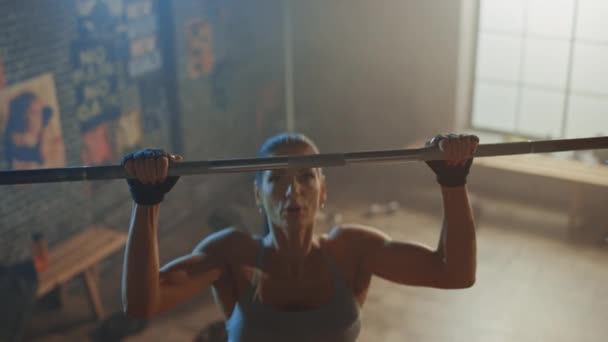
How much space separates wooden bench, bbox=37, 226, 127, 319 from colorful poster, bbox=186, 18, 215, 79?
126 cm

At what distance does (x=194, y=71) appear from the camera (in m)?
5.08

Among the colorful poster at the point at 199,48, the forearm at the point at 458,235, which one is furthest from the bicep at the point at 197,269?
the colorful poster at the point at 199,48

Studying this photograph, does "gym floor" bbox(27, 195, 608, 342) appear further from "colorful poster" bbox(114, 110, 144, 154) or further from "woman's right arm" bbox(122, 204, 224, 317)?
"woman's right arm" bbox(122, 204, 224, 317)

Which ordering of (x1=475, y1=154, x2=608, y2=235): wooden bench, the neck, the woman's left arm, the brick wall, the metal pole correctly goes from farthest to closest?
(x1=475, y1=154, x2=608, y2=235): wooden bench, the brick wall, the neck, the woman's left arm, the metal pole

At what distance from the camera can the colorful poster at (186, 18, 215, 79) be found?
4996 mm

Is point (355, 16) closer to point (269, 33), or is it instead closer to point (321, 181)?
point (269, 33)

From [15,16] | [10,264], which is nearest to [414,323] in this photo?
[10,264]

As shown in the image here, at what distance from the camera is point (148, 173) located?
1660mm

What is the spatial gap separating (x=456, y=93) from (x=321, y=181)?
3787 mm

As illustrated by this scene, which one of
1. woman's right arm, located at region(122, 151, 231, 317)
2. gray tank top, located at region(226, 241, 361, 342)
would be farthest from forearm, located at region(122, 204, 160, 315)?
gray tank top, located at region(226, 241, 361, 342)

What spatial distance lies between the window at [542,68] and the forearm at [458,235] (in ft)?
11.8

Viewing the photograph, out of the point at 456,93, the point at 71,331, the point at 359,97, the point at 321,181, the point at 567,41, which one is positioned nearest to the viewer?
the point at 321,181

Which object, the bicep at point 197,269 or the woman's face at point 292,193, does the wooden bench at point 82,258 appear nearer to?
the bicep at point 197,269

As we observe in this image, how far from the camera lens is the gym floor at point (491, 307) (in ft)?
12.7
